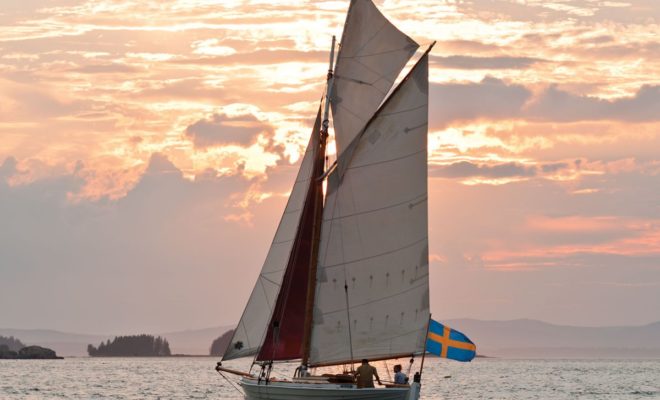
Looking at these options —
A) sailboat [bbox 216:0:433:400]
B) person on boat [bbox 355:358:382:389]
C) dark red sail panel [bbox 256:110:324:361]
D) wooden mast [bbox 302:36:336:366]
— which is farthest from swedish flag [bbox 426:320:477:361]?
dark red sail panel [bbox 256:110:324:361]

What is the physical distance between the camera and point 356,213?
54469 millimetres

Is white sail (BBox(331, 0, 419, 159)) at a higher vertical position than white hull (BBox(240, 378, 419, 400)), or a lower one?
higher

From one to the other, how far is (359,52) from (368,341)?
42.7 feet

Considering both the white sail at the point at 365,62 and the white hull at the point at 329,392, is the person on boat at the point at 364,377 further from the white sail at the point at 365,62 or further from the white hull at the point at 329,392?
the white sail at the point at 365,62

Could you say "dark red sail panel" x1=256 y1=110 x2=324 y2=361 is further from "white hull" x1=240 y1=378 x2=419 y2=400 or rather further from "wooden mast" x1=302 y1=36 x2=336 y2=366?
"white hull" x1=240 y1=378 x2=419 y2=400

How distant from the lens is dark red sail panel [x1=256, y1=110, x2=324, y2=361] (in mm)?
56750

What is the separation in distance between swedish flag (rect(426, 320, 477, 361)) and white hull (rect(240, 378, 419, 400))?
94.0 inches

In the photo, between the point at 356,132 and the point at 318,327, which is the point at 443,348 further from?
the point at 356,132

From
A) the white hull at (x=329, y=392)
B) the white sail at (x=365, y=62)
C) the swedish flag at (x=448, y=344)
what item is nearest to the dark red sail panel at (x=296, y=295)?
the white sail at (x=365, y=62)

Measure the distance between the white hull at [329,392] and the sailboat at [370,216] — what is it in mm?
138

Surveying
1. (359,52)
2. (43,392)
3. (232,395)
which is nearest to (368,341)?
(359,52)

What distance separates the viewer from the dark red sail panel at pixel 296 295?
56750 mm

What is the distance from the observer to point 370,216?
2146 inches

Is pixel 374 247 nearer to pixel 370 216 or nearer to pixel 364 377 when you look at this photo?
pixel 370 216
